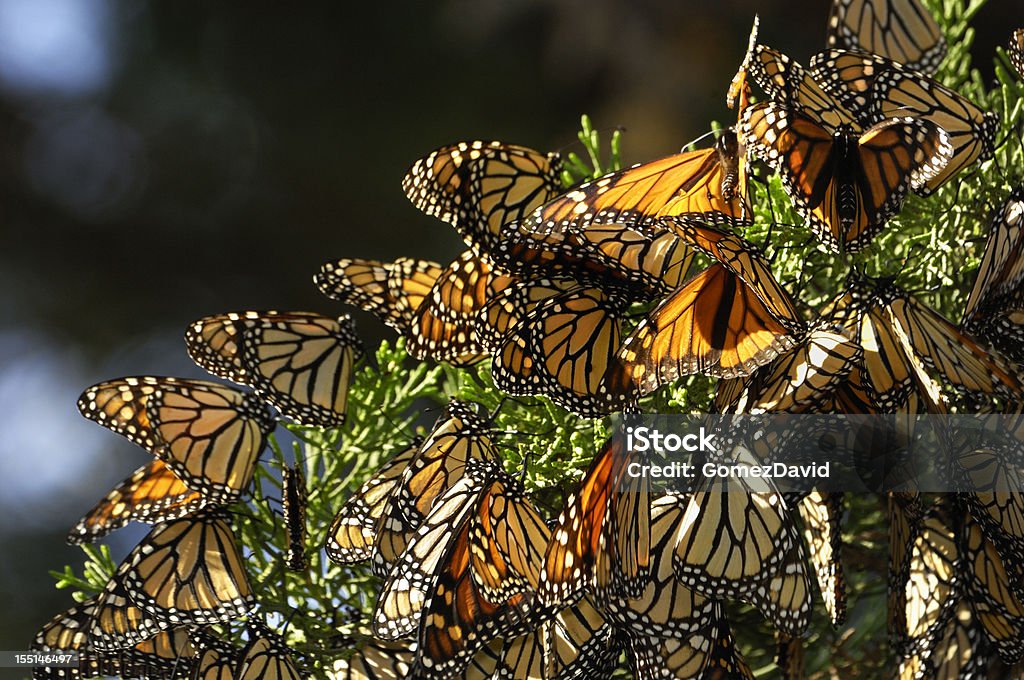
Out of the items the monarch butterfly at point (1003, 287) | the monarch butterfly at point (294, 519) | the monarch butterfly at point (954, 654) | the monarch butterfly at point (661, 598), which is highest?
the monarch butterfly at point (294, 519)

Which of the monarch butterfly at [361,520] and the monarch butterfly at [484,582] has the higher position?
the monarch butterfly at [361,520]

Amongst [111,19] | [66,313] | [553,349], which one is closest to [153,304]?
[66,313]

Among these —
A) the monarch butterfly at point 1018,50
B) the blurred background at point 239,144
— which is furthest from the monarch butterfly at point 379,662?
the blurred background at point 239,144

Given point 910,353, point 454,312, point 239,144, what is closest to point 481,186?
point 454,312

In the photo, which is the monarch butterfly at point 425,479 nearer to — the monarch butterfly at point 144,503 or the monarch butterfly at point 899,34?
the monarch butterfly at point 144,503

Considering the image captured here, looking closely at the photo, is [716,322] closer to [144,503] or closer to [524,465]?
[524,465]

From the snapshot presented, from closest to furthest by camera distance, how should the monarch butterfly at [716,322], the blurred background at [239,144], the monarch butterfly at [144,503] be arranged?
1. the monarch butterfly at [716,322]
2. the monarch butterfly at [144,503]
3. the blurred background at [239,144]

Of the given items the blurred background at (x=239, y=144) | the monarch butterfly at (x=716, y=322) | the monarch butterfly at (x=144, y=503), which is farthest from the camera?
the blurred background at (x=239, y=144)
